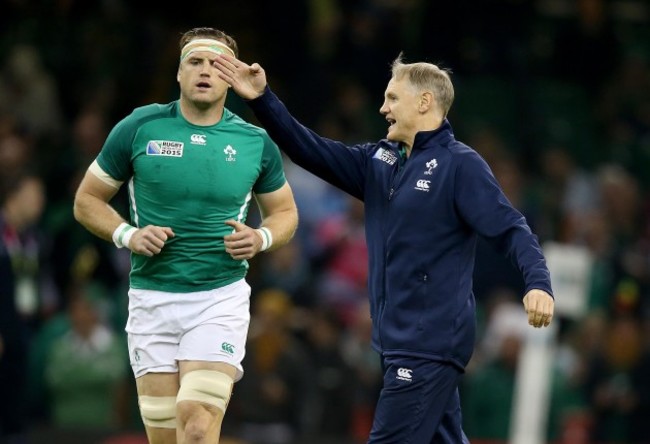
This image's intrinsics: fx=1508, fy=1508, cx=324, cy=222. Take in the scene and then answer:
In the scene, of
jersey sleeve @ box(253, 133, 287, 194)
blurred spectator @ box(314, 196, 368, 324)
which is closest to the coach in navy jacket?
jersey sleeve @ box(253, 133, 287, 194)

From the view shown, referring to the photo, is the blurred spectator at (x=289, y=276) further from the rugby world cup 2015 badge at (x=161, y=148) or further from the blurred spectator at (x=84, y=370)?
the rugby world cup 2015 badge at (x=161, y=148)

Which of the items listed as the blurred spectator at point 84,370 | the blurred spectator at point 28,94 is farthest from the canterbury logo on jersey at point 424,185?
the blurred spectator at point 28,94

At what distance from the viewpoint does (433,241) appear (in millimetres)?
7746

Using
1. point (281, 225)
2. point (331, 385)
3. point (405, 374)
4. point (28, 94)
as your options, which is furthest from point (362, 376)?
point (405, 374)

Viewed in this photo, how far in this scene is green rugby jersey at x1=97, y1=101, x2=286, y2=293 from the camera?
8.10 meters

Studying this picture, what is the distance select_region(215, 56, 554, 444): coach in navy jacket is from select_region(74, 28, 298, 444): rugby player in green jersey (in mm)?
346

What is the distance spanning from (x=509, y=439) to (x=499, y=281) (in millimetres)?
1652

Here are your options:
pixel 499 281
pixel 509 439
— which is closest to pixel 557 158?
pixel 499 281

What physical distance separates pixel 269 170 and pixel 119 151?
849 mm

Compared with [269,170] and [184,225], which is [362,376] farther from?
[184,225]

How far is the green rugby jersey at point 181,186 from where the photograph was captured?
8102 millimetres

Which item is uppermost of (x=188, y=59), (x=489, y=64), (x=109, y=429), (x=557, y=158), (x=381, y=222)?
(x=489, y=64)

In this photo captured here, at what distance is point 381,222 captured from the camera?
26.1 ft

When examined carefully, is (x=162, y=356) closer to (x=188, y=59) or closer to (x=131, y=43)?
(x=188, y=59)
